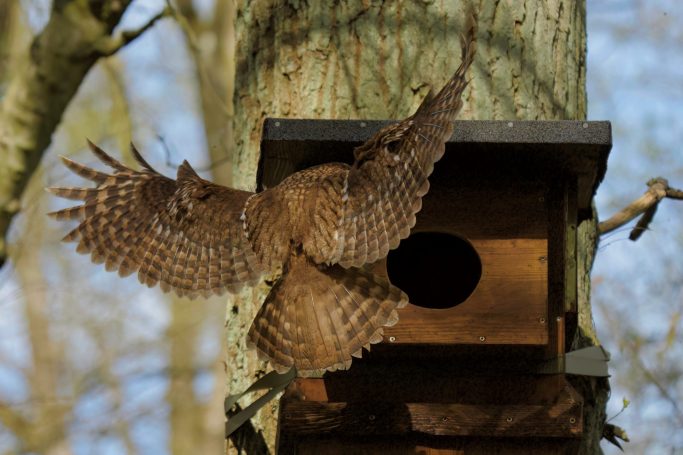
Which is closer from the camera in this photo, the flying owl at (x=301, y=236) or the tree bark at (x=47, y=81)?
the flying owl at (x=301, y=236)

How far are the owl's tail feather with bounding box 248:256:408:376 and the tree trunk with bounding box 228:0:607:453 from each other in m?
0.59

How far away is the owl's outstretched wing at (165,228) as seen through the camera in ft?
11.5

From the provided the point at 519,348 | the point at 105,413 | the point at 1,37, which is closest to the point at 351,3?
the point at 519,348

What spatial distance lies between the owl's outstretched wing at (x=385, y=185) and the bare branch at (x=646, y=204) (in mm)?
1455

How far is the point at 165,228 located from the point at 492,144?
1.22m

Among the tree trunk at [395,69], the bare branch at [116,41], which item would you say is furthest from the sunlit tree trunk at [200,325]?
the tree trunk at [395,69]

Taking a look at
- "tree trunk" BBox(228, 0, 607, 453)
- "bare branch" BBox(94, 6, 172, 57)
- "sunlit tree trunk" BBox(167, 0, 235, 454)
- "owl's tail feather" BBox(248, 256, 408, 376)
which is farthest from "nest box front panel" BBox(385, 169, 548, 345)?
"sunlit tree trunk" BBox(167, 0, 235, 454)

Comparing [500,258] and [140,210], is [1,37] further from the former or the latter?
[500,258]

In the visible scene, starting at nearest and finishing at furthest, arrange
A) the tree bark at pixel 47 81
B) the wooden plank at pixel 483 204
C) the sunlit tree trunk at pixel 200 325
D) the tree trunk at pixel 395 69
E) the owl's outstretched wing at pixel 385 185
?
the owl's outstretched wing at pixel 385 185 → the wooden plank at pixel 483 204 → the tree trunk at pixel 395 69 → the tree bark at pixel 47 81 → the sunlit tree trunk at pixel 200 325

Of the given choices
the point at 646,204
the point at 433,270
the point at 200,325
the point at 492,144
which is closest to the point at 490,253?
the point at 492,144

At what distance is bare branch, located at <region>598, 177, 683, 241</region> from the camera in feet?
14.2

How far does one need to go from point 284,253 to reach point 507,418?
86 centimetres

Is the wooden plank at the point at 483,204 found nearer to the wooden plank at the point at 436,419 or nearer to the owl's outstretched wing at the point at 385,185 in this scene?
the owl's outstretched wing at the point at 385,185

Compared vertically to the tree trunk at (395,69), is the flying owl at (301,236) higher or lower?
lower
